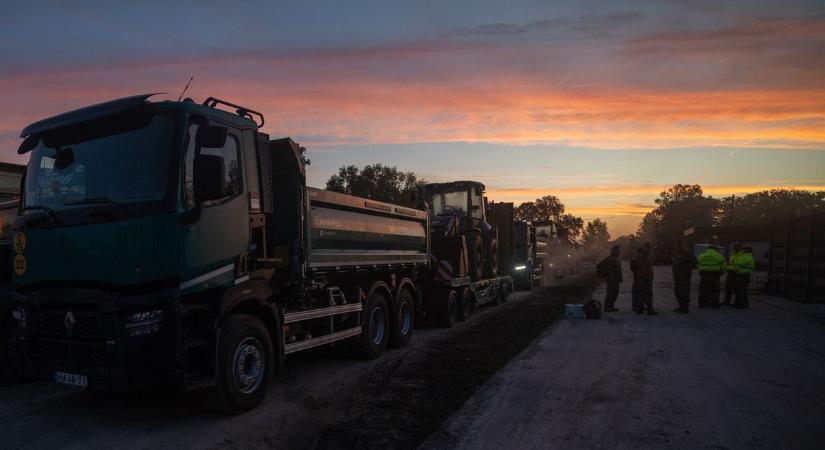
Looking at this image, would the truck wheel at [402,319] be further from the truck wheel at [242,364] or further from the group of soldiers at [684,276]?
the group of soldiers at [684,276]

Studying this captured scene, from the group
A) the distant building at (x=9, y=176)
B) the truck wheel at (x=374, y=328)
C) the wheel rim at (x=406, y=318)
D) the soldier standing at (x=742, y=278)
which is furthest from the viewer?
the distant building at (x=9, y=176)

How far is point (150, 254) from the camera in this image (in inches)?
193

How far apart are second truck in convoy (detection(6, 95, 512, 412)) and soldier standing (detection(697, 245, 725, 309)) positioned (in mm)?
12821

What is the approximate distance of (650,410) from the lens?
18.9 feet

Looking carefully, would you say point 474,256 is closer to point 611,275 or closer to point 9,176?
point 611,275

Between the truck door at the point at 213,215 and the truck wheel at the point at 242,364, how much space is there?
48 centimetres

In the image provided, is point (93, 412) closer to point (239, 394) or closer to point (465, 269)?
point (239, 394)

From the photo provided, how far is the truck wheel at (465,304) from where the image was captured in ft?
43.2

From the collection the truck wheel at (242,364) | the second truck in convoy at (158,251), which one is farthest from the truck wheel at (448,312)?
the truck wheel at (242,364)

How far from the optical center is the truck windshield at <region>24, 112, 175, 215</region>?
509 cm

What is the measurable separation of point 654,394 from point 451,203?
9856 mm

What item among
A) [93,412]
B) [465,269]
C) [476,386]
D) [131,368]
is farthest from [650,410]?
[465,269]

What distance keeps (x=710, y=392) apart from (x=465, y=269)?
7.40 meters

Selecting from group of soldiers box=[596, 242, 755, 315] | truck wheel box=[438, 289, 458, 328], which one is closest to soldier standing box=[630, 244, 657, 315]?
group of soldiers box=[596, 242, 755, 315]
